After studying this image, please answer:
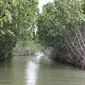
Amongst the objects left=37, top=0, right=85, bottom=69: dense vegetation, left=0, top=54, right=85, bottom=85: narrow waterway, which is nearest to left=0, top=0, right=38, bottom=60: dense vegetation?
left=37, top=0, right=85, bottom=69: dense vegetation

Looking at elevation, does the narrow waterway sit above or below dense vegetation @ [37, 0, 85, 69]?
below

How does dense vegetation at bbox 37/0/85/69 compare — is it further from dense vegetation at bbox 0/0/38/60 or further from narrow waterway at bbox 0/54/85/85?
narrow waterway at bbox 0/54/85/85

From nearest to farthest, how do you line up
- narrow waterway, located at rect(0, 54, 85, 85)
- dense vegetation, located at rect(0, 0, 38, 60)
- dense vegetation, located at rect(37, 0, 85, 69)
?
1. dense vegetation, located at rect(0, 0, 38, 60)
2. narrow waterway, located at rect(0, 54, 85, 85)
3. dense vegetation, located at rect(37, 0, 85, 69)

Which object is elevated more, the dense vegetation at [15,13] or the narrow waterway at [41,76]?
the dense vegetation at [15,13]

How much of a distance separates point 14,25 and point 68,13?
5.64 metres

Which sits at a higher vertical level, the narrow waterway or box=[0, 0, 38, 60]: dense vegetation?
box=[0, 0, 38, 60]: dense vegetation

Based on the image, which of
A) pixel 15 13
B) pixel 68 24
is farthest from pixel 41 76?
pixel 68 24

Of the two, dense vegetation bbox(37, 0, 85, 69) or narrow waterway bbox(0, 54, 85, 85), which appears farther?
dense vegetation bbox(37, 0, 85, 69)

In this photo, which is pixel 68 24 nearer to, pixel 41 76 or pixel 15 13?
pixel 41 76

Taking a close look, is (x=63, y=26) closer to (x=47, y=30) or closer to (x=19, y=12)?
(x=47, y=30)

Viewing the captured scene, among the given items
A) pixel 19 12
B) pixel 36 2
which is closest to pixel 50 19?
pixel 19 12

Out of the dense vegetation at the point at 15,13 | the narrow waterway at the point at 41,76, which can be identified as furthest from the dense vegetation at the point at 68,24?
the narrow waterway at the point at 41,76

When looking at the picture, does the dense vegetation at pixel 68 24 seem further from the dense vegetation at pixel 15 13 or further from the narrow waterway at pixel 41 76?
the narrow waterway at pixel 41 76

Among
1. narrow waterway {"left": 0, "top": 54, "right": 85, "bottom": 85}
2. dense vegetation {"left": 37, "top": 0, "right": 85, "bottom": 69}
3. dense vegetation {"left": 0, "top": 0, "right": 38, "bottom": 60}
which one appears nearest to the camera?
dense vegetation {"left": 0, "top": 0, "right": 38, "bottom": 60}
